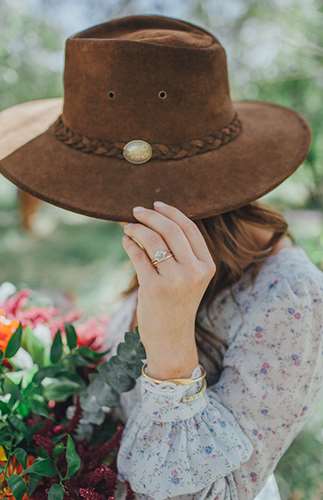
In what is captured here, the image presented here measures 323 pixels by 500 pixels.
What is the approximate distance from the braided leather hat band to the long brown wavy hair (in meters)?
0.17

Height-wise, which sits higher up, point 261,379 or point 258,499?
point 261,379

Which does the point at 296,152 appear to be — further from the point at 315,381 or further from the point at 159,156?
the point at 315,381

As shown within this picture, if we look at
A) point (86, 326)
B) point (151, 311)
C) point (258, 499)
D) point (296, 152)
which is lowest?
point (258, 499)

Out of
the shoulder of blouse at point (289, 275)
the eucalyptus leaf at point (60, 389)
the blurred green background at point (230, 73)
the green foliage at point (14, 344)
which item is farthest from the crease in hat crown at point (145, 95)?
the blurred green background at point (230, 73)

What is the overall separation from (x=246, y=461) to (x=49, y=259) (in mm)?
4763

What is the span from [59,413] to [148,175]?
25.2 inches

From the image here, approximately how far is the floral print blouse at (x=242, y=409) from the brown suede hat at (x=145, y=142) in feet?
0.80

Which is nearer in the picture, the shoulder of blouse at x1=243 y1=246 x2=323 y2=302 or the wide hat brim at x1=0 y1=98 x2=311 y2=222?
the wide hat brim at x1=0 y1=98 x2=311 y2=222

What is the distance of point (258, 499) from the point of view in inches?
49.9

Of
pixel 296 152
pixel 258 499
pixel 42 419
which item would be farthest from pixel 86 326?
pixel 296 152

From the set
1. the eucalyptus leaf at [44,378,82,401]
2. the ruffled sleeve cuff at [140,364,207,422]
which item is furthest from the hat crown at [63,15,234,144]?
the eucalyptus leaf at [44,378,82,401]

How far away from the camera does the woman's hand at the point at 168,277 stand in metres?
0.86

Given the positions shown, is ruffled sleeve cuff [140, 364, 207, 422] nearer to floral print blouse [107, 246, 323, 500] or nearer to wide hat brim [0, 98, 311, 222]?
floral print blouse [107, 246, 323, 500]

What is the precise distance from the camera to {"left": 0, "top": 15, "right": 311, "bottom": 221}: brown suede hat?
94 cm
